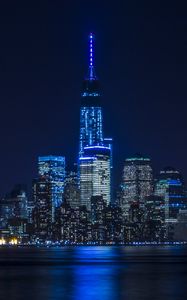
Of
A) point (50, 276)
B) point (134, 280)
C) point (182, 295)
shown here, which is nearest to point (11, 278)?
point (50, 276)

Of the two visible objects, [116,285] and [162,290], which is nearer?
[162,290]

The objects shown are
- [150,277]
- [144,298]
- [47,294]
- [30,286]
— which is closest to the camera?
[144,298]

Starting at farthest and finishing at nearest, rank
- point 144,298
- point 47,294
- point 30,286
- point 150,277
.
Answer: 1. point 150,277
2. point 30,286
3. point 47,294
4. point 144,298

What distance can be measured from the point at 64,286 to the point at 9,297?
13.4 meters

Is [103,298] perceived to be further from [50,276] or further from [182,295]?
[50,276]

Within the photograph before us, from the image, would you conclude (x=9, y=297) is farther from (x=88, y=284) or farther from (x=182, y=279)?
(x=182, y=279)

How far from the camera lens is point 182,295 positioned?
210ft

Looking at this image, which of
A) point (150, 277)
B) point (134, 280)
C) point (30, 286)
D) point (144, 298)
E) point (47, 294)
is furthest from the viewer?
point (150, 277)

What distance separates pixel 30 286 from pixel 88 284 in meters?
5.48

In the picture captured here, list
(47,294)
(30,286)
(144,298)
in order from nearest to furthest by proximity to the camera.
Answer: (144,298) < (47,294) < (30,286)

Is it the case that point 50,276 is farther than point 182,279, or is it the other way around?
point 50,276

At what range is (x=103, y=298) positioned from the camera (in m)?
61.4

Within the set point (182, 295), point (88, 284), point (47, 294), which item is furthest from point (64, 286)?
point (182, 295)

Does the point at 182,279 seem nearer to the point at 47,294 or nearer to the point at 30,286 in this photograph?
the point at 30,286
